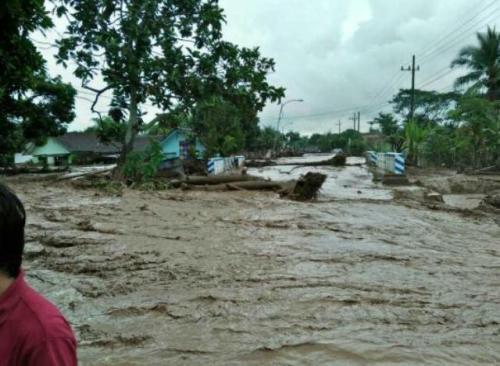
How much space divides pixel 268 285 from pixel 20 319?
4.59 m

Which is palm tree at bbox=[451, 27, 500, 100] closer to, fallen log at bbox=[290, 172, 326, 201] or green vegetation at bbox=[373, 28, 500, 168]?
green vegetation at bbox=[373, 28, 500, 168]

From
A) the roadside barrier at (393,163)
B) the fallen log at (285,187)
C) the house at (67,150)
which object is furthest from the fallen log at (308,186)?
the house at (67,150)

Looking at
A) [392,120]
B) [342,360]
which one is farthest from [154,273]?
[392,120]

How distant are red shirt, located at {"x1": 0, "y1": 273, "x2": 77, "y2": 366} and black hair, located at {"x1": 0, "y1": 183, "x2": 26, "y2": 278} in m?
0.10

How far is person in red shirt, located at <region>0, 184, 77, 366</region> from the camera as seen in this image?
1282 mm

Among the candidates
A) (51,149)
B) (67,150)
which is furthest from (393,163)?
(51,149)

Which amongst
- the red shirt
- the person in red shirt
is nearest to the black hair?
the person in red shirt

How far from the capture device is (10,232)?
1.38 meters

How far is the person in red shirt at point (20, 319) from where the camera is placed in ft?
4.21

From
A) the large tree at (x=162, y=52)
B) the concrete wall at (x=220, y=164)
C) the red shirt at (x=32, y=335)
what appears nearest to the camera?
the red shirt at (x=32, y=335)

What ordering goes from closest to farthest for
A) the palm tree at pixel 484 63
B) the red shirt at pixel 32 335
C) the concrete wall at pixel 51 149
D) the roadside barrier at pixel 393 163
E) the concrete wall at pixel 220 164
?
the red shirt at pixel 32 335 → the roadside barrier at pixel 393 163 → the concrete wall at pixel 220 164 → the palm tree at pixel 484 63 → the concrete wall at pixel 51 149

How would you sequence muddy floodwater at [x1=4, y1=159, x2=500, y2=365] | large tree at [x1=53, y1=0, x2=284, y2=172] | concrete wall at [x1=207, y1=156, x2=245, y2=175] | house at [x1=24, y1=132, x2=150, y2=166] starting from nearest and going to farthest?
muddy floodwater at [x1=4, y1=159, x2=500, y2=365], large tree at [x1=53, y1=0, x2=284, y2=172], concrete wall at [x1=207, y1=156, x2=245, y2=175], house at [x1=24, y1=132, x2=150, y2=166]

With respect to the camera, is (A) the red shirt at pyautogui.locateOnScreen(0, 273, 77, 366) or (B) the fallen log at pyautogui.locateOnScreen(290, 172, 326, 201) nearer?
(A) the red shirt at pyautogui.locateOnScreen(0, 273, 77, 366)

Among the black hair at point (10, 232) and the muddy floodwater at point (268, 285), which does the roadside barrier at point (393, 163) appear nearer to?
the muddy floodwater at point (268, 285)
